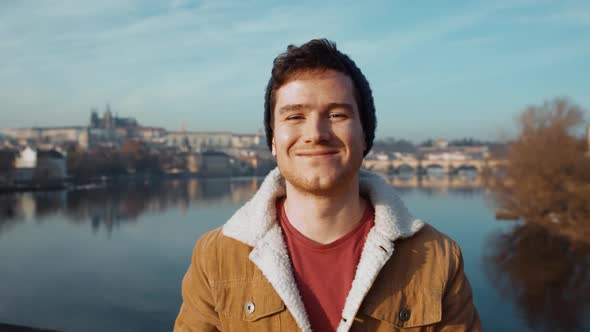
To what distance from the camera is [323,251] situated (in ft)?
1.92

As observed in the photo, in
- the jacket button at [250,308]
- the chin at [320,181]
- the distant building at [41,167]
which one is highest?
the chin at [320,181]

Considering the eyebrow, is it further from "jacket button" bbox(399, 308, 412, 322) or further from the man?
"jacket button" bbox(399, 308, 412, 322)

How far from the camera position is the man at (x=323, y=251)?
56 centimetres

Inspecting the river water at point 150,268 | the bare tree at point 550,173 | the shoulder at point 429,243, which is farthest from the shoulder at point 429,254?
the bare tree at point 550,173

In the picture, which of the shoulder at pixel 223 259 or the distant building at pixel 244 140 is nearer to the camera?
the shoulder at pixel 223 259

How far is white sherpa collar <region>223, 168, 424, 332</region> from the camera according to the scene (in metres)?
0.55

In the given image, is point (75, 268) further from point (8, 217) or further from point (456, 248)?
point (456, 248)

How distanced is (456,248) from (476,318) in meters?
0.08

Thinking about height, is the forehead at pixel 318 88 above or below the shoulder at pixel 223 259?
above

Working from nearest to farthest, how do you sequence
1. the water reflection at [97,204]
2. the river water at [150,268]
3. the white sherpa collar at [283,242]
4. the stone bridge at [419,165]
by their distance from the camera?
the white sherpa collar at [283,242] < the river water at [150,268] < the water reflection at [97,204] < the stone bridge at [419,165]

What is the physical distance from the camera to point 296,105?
1.85 feet

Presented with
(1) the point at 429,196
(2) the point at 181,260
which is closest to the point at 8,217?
(2) the point at 181,260

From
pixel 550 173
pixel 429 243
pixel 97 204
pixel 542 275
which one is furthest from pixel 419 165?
pixel 429 243

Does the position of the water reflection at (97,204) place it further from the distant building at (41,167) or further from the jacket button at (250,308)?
the jacket button at (250,308)
